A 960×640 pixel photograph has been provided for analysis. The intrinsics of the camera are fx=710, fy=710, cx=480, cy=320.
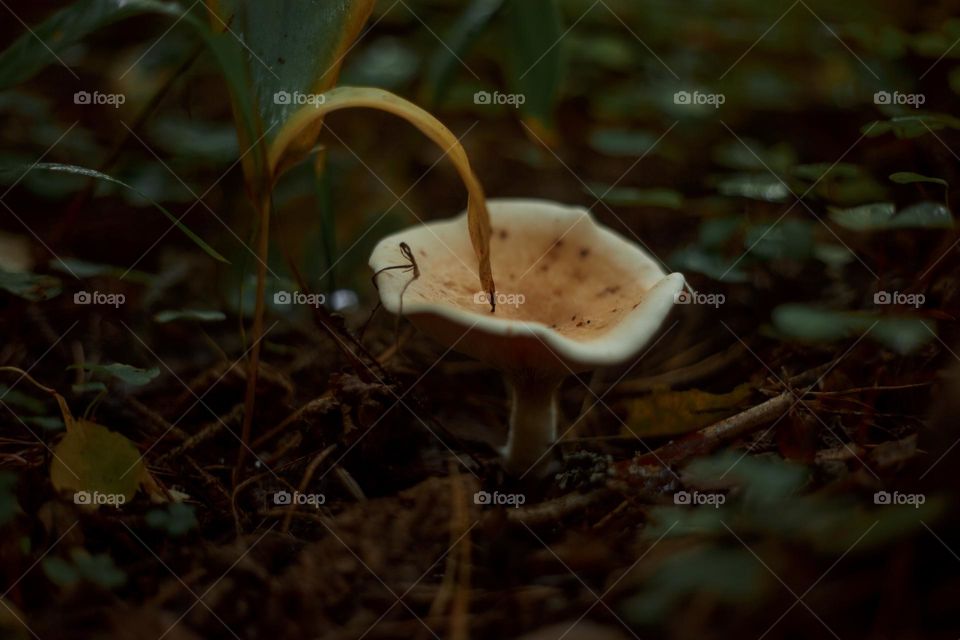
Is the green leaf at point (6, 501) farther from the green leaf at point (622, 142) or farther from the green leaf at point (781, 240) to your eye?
the green leaf at point (622, 142)

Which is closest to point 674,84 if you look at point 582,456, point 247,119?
point 582,456

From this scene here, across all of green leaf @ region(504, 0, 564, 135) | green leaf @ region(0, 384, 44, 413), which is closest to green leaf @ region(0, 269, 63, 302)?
green leaf @ region(0, 384, 44, 413)

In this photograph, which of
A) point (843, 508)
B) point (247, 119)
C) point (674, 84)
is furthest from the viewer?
point (674, 84)

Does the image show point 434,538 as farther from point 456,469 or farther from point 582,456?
point 582,456

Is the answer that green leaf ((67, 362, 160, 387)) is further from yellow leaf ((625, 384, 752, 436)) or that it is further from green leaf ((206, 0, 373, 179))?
yellow leaf ((625, 384, 752, 436))

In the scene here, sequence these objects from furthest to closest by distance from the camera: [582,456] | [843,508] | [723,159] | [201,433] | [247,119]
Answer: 1. [723,159]
2. [201,433]
3. [582,456]
4. [247,119]
5. [843,508]

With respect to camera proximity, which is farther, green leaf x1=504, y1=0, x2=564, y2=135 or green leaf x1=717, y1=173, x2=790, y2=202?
green leaf x1=717, y1=173, x2=790, y2=202
